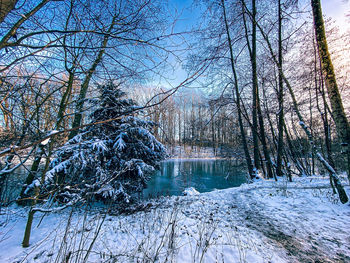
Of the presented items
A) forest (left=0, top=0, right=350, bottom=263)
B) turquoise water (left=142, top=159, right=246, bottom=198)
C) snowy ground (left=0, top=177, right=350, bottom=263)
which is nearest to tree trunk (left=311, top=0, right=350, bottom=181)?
forest (left=0, top=0, right=350, bottom=263)

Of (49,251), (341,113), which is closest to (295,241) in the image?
(341,113)

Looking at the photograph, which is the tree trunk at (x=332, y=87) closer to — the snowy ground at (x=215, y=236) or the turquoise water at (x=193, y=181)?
the snowy ground at (x=215, y=236)

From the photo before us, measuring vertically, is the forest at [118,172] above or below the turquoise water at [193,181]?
above

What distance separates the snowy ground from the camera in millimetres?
1894

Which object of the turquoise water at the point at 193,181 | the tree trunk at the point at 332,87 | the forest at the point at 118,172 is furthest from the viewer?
the turquoise water at the point at 193,181

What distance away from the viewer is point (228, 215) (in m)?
3.51

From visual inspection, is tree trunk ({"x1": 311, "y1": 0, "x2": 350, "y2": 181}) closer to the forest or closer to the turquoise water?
the forest

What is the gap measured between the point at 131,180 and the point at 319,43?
6856 millimetres

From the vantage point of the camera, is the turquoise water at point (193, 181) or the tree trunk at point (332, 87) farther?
the turquoise water at point (193, 181)

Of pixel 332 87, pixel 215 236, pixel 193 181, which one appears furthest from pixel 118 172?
pixel 193 181

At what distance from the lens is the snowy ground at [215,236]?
1894 millimetres

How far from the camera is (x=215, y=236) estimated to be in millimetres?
2455

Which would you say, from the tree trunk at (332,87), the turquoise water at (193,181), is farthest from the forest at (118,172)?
the turquoise water at (193,181)

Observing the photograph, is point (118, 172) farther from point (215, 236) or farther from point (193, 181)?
point (193, 181)
